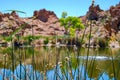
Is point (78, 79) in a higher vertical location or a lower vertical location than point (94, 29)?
lower

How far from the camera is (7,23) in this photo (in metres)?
3.31

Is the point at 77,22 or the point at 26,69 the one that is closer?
the point at 26,69

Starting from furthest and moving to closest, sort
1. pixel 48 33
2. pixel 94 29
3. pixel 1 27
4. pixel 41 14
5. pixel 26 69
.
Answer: pixel 41 14
pixel 48 33
pixel 26 69
pixel 94 29
pixel 1 27

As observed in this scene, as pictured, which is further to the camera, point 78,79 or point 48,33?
point 48,33

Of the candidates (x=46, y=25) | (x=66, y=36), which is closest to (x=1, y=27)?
(x=66, y=36)

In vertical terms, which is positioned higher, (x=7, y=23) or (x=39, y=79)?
(x=7, y=23)

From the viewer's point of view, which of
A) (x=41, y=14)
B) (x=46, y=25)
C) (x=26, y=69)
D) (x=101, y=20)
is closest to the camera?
(x=101, y=20)

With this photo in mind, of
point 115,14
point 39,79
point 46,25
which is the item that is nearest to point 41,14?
point 46,25

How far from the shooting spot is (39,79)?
171 inches

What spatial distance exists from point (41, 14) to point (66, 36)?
125m

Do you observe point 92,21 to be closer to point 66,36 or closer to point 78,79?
point 78,79

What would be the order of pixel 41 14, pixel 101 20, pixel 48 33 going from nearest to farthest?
pixel 101 20 → pixel 48 33 → pixel 41 14

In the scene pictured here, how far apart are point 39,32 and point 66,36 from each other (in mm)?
103433

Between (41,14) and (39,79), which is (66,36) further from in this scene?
(41,14)
